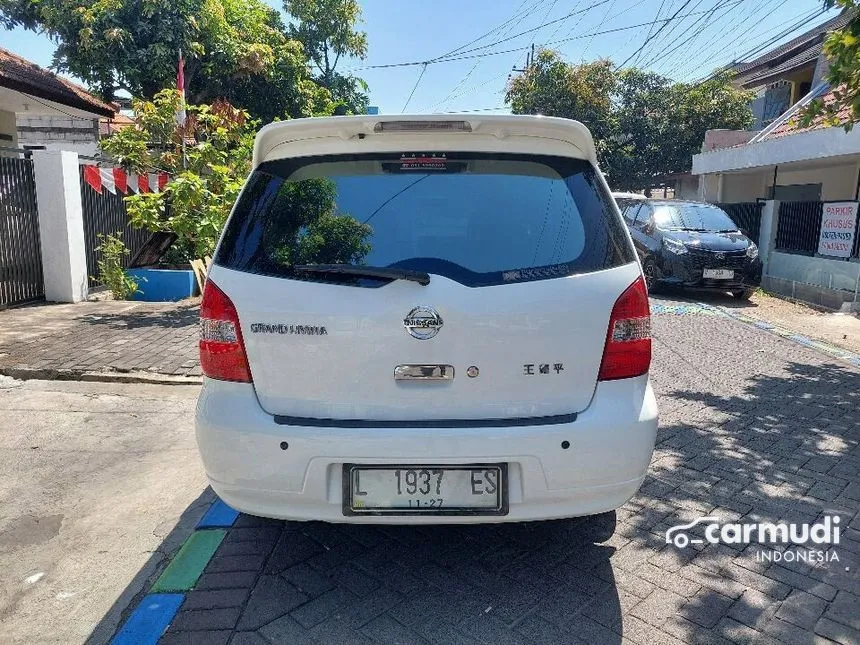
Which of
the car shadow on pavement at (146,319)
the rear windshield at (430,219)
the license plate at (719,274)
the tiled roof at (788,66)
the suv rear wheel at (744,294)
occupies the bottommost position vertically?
the car shadow on pavement at (146,319)

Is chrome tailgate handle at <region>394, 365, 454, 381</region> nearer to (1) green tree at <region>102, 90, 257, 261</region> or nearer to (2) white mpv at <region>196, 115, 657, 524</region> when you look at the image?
(2) white mpv at <region>196, 115, 657, 524</region>

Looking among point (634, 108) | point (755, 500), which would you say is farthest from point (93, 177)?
point (634, 108)

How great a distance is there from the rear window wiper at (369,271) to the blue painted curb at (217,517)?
1.50 m

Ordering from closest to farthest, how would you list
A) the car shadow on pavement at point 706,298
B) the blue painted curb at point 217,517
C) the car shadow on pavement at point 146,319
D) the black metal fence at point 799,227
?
1. the blue painted curb at point 217,517
2. the car shadow on pavement at point 146,319
3. the car shadow on pavement at point 706,298
4. the black metal fence at point 799,227

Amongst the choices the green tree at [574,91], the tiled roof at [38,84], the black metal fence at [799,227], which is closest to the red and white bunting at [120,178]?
the tiled roof at [38,84]

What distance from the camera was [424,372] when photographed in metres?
2.29

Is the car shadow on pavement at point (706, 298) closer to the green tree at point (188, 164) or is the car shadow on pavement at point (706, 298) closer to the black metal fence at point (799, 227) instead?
the black metal fence at point (799, 227)

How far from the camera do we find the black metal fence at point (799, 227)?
35.3 ft

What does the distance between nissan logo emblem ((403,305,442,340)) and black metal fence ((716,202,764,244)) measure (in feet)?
39.4

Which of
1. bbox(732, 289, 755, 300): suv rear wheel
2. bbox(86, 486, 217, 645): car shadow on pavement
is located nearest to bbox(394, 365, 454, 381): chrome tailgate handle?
bbox(86, 486, 217, 645): car shadow on pavement

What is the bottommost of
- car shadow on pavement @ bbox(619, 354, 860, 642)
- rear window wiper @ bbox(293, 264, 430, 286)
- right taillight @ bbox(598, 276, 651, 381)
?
car shadow on pavement @ bbox(619, 354, 860, 642)

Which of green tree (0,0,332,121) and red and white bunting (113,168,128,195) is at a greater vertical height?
green tree (0,0,332,121)

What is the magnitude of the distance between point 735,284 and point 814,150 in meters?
3.29

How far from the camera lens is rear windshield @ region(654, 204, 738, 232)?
1096 cm
